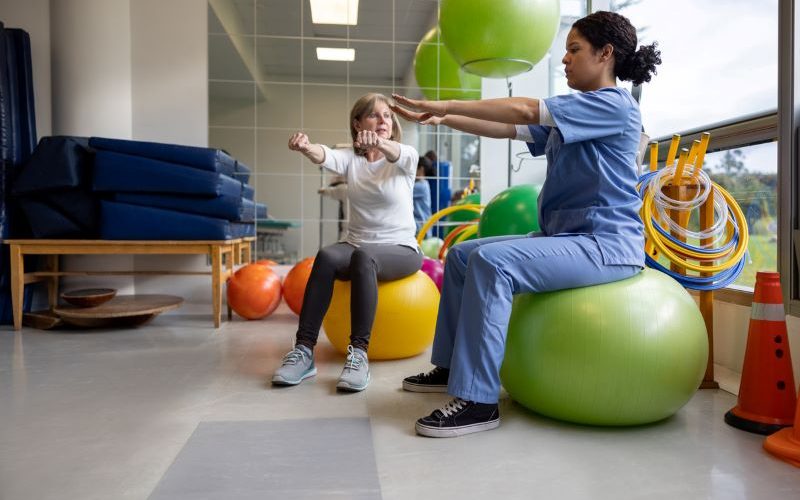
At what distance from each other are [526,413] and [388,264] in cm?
83

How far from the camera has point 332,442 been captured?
65.5 inches

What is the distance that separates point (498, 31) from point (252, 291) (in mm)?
2157

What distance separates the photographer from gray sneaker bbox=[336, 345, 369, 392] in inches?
84.5

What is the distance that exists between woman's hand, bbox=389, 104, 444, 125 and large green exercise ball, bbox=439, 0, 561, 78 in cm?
104

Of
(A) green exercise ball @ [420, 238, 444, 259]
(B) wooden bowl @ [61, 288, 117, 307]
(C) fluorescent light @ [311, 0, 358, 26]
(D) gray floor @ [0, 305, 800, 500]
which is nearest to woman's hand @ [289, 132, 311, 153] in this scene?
(D) gray floor @ [0, 305, 800, 500]

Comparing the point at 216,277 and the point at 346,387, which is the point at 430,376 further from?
the point at 216,277

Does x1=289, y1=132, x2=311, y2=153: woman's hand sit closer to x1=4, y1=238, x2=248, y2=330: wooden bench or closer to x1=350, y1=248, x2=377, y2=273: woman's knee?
x1=350, y1=248, x2=377, y2=273: woman's knee

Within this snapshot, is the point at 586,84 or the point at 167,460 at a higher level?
the point at 586,84

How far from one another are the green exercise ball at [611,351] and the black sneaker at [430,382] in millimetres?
407

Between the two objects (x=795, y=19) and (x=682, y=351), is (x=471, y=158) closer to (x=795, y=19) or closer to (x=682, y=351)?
(x=795, y=19)

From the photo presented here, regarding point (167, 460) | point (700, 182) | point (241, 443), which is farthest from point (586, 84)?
point (167, 460)

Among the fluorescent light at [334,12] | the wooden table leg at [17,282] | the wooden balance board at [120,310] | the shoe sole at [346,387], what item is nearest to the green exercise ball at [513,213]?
the shoe sole at [346,387]

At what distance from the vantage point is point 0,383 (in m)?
2.30

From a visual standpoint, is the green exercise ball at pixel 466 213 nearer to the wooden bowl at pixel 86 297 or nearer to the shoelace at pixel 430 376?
the shoelace at pixel 430 376
